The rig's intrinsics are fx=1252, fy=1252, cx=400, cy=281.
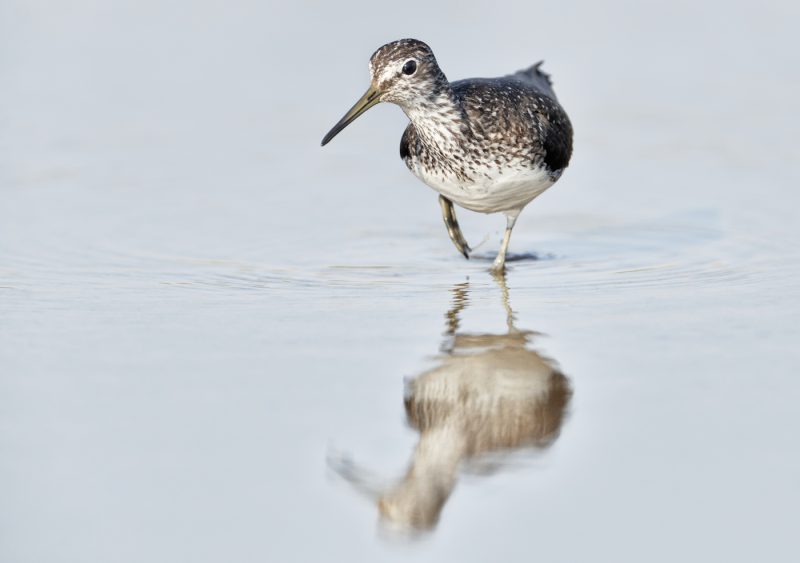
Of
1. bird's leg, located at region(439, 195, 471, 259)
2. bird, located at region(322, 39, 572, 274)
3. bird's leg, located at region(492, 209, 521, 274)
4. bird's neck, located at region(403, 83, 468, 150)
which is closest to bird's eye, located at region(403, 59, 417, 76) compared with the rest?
bird, located at region(322, 39, 572, 274)

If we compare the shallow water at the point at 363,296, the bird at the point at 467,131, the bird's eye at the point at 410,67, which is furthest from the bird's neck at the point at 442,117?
the shallow water at the point at 363,296

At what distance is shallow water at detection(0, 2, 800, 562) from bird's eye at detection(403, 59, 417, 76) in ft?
4.83

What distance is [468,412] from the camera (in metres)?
6.45

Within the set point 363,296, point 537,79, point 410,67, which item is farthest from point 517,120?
point 537,79

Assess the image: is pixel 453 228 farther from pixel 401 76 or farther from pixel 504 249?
pixel 401 76

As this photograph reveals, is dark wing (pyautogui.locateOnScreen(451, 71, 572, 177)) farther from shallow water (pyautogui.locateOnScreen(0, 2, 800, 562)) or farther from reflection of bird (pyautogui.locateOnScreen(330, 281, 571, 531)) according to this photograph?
reflection of bird (pyautogui.locateOnScreen(330, 281, 571, 531))

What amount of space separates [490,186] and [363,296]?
4.34ft

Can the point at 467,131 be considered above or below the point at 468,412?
above

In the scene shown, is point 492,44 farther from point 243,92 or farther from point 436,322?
point 436,322

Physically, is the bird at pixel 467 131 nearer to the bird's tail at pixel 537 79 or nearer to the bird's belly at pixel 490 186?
the bird's belly at pixel 490 186

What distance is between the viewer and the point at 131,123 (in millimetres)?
13484

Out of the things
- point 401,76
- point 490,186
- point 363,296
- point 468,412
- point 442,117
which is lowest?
point 468,412

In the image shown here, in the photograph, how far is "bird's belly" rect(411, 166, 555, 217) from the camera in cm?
897

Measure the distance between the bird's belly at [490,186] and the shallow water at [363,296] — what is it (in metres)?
0.56
